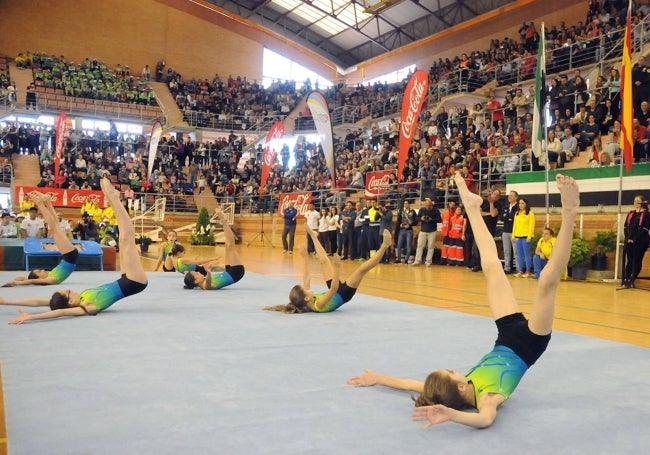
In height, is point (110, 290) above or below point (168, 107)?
below

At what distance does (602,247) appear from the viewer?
1002cm

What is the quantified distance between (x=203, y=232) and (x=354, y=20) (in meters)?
17.1

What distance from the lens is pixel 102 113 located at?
29484 millimetres

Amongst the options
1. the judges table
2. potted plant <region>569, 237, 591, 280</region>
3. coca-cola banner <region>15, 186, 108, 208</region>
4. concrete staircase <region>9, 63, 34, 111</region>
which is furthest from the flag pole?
concrete staircase <region>9, 63, 34, 111</region>

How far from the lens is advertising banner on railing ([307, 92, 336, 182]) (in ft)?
50.5

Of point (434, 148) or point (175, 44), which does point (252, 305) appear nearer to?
point (434, 148)

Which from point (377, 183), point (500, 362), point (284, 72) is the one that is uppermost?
point (284, 72)

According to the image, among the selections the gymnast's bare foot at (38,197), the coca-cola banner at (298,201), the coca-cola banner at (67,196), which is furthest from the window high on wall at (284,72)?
the gymnast's bare foot at (38,197)

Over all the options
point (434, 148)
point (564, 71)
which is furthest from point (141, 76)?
point (564, 71)

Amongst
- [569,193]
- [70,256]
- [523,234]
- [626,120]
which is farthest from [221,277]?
[626,120]

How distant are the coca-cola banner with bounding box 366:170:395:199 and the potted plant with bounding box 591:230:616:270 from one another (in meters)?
7.04

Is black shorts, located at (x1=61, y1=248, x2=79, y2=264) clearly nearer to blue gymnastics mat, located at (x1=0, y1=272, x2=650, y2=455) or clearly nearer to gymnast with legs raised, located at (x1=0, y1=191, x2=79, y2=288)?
gymnast with legs raised, located at (x1=0, y1=191, x2=79, y2=288)

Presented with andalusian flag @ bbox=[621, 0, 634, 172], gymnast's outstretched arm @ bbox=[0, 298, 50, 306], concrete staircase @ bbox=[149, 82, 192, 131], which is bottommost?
gymnast's outstretched arm @ bbox=[0, 298, 50, 306]

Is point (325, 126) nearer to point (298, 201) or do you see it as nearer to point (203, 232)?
point (298, 201)
